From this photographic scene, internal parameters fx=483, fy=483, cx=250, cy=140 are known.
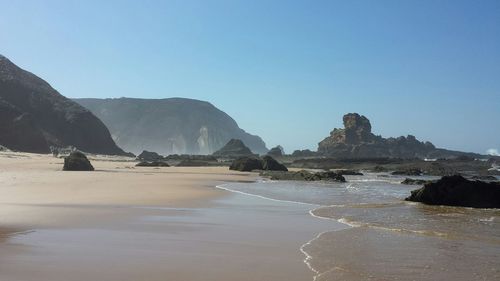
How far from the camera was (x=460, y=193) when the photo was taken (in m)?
17.4

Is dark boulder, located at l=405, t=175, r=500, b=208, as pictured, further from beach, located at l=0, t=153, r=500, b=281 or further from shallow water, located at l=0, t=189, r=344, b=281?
shallow water, located at l=0, t=189, r=344, b=281

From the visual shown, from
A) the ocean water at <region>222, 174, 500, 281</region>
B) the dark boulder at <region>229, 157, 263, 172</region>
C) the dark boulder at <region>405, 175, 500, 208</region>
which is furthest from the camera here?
the dark boulder at <region>229, 157, 263, 172</region>

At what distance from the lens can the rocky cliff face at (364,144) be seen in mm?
101312

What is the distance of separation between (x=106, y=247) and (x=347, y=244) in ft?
14.6

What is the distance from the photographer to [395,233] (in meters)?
10.7

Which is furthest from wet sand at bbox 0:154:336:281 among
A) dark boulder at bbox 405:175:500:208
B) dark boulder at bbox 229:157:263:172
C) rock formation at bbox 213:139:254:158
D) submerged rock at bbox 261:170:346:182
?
rock formation at bbox 213:139:254:158

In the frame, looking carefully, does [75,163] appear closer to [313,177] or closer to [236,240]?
[313,177]

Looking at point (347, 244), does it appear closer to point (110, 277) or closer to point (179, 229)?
point (179, 229)

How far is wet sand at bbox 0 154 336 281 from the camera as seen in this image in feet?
22.2

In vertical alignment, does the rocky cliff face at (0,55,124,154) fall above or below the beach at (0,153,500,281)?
above

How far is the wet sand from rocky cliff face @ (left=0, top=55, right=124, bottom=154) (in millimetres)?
52033

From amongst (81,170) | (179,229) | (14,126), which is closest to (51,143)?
(14,126)

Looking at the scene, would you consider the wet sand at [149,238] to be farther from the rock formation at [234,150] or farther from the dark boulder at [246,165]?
the rock formation at [234,150]

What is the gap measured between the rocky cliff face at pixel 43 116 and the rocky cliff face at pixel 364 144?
4671 centimetres
